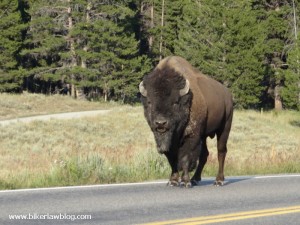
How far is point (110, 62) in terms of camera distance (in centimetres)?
5509

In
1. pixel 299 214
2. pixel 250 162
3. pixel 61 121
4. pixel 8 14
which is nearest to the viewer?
pixel 299 214

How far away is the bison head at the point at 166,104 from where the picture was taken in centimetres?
1010

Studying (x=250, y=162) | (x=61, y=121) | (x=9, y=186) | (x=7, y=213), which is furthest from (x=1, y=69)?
(x=7, y=213)

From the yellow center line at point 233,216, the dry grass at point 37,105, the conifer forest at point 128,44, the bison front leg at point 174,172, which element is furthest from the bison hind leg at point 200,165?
the conifer forest at point 128,44

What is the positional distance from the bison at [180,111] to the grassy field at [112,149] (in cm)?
209

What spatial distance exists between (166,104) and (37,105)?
122ft

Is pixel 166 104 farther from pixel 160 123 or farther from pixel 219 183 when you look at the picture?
pixel 219 183

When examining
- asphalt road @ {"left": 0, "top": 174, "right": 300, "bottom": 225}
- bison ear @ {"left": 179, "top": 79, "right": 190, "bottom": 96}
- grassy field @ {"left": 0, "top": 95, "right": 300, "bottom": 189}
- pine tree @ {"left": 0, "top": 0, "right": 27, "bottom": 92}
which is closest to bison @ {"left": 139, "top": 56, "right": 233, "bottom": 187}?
bison ear @ {"left": 179, "top": 79, "right": 190, "bottom": 96}

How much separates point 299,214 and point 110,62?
47396 mm

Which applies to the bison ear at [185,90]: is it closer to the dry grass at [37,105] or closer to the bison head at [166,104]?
the bison head at [166,104]

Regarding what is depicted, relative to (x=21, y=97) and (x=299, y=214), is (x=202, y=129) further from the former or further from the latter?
(x=21, y=97)

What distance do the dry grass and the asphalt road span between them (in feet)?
102

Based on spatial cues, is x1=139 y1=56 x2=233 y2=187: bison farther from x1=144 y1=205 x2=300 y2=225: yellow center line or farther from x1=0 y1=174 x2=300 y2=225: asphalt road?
x1=144 y1=205 x2=300 y2=225: yellow center line

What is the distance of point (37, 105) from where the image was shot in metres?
46.4
